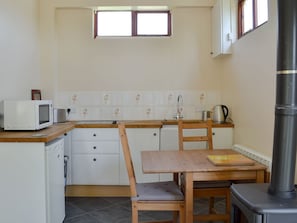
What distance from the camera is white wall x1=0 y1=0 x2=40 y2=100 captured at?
318cm

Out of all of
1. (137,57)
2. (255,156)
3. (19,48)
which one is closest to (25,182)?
(19,48)

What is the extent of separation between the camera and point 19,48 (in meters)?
3.55

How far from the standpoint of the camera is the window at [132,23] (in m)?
4.44

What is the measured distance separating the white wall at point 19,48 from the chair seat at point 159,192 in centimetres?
168

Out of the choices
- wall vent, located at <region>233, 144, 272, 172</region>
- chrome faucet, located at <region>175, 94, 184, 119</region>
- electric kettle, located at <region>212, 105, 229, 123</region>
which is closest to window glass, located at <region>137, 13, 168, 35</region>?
chrome faucet, located at <region>175, 94, 184, 119</region>

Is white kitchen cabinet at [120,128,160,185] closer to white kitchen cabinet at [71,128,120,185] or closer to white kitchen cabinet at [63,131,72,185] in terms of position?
white kitchen cabinet at [71,128,120,185]

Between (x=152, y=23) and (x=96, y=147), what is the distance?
6.22ft

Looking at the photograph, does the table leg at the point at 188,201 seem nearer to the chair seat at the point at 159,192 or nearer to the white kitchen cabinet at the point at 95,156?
the chair seat at the point at 159,192

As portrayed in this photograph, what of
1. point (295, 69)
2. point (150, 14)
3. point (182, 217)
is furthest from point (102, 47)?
point (295, 69)

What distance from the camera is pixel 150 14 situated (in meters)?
4.45

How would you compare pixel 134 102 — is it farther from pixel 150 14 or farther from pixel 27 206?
pixel 27 206

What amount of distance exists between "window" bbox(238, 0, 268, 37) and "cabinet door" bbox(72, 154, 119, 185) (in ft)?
6.90

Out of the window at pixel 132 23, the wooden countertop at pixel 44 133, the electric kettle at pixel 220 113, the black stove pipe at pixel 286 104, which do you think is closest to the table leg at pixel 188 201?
the black stove pipe at pixel 286 104

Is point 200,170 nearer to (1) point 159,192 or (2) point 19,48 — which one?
(1) point 159,192
